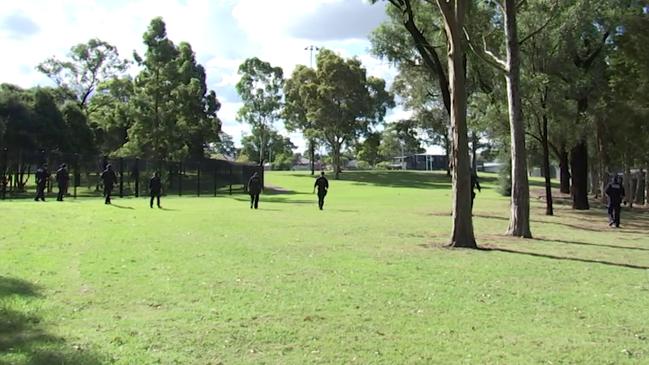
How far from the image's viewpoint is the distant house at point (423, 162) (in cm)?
12231

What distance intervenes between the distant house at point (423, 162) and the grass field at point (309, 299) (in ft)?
347

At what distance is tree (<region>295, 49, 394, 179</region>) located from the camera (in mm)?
70219

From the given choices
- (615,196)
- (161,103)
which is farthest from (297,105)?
(615,196)

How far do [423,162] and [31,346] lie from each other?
4755 inches

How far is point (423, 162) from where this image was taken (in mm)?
124812

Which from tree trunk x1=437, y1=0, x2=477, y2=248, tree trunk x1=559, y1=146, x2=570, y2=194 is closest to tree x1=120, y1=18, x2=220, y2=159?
tree trunk x1=559, y1=146, x2=570, y2=194

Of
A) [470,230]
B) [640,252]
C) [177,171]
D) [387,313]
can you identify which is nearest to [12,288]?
[387,313]

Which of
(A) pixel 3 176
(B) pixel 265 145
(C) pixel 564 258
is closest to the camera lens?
(C) pixel 564 258

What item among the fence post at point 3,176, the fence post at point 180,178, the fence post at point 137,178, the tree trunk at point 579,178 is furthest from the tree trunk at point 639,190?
the fence post at point 3,176

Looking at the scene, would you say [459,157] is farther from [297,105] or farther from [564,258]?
[297,105]

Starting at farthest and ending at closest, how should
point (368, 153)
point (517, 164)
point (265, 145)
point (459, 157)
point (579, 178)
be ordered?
point (368, 153)
point (265, 145)
point (579, 178)
point (517, 164)
point (459, 157)

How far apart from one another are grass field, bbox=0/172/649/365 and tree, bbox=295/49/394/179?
54.1 meters

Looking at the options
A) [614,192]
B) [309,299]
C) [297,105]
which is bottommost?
[309,299]

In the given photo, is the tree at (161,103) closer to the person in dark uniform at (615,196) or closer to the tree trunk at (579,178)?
the tree trunk at (579,178)
